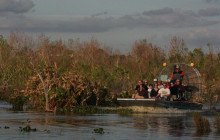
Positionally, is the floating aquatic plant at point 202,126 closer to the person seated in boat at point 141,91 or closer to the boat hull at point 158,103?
the boat hull at point 158,103

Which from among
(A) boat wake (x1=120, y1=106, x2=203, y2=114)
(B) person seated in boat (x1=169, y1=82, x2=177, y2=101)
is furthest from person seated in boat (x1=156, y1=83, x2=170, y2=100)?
(A) boat wake (x1=120, y1=106, x2=203, y2=114)

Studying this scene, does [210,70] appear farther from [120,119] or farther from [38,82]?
[120,119]

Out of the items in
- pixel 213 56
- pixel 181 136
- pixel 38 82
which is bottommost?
pixel 181 136

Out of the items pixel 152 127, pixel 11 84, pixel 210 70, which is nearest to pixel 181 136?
pixel 152 127

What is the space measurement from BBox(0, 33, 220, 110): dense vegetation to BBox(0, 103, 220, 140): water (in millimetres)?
3784

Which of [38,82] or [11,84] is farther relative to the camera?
[11,84]

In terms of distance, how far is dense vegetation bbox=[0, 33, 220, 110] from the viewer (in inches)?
1152

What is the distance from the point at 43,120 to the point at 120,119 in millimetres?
3501

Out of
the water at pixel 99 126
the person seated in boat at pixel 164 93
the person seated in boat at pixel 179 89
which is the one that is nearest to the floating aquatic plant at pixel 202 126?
the water at pixel 99 126

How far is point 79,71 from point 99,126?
21.0 m

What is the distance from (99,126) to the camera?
20469 millimetres

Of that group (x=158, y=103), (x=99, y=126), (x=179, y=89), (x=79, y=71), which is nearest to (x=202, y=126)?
(x=99, y=126)

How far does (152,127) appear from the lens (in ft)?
66.0

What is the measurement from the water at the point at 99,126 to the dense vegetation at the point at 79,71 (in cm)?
378
